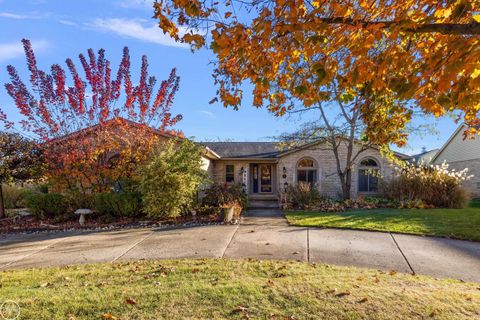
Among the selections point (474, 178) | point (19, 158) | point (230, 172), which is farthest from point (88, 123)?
point (474, 178)

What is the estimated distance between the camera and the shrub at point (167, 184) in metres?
11.5

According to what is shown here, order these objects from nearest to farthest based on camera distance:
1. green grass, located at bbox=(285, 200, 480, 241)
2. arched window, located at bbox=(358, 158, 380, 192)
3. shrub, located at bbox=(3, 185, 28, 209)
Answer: green grass, located at bbox=(285, 200, 480, 241), shrub, located at bbox=(3, 185, 28, 209), arched window, located at bbox=(358, 158, 380, 192)

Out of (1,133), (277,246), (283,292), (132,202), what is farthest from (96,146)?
(283,292)

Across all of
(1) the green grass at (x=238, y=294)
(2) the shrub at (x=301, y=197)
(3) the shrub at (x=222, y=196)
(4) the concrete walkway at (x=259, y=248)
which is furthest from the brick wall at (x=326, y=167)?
(1) the green grass at (x=238, y=294)

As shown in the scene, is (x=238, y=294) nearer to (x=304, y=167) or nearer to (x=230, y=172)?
(x=304, y=167)

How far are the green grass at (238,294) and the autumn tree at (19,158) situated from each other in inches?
327

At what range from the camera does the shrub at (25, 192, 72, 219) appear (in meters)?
12.8

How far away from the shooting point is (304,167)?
67.6 ft

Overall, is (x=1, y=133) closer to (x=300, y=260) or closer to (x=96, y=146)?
(x=96, y=146)

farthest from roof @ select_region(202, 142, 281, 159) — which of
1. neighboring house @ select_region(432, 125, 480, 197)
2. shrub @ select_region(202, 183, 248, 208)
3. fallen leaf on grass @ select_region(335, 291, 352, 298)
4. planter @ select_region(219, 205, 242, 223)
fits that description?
fallen leaf on grass @ select_region(335, 291, 352, 298)

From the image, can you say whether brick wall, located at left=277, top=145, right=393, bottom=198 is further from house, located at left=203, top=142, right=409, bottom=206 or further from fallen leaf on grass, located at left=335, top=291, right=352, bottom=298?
fallen leaf on grass, located at left=335, top=291, right=352, bottom=298

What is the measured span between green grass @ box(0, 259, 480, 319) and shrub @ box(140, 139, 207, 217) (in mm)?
5791

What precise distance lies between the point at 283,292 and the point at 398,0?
13.3 ft

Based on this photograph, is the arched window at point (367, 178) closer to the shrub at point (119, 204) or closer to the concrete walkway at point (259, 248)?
the concrete walkway at point (259, 248)
